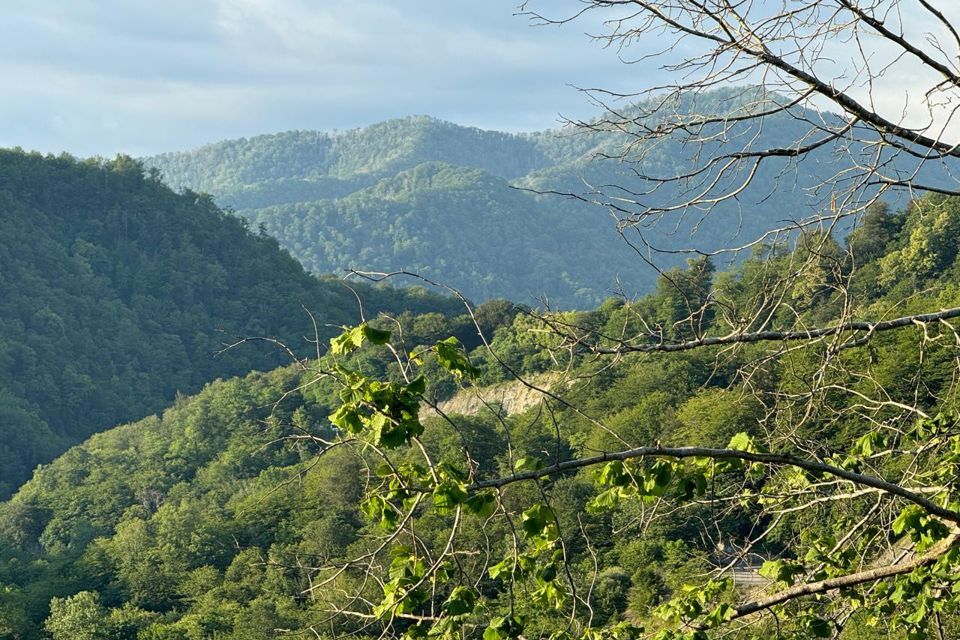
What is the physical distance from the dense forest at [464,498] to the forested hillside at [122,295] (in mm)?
21322

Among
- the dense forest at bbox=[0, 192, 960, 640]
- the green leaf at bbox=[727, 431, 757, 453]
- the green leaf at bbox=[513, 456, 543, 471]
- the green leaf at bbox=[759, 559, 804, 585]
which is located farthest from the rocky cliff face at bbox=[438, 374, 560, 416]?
the green leaf at bbox=[513, 456, 543, 471]

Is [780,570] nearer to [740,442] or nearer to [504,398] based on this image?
[740,442]

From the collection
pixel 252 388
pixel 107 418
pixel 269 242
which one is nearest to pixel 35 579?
pixel 252 388

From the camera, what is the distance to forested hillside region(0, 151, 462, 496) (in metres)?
85.7

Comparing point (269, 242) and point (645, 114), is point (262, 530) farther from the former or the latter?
point (269, 242)

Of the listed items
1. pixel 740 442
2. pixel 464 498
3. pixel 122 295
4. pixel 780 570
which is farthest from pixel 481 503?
pixel 122 295

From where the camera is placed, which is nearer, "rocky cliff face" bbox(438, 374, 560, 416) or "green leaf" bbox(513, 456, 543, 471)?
"green leaf" bbox(513, 456, 543, 471)

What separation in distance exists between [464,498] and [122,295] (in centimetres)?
10084

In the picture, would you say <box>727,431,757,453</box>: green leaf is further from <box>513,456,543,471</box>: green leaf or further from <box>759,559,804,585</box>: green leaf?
<box>513,456,543,471</box>: green leaf

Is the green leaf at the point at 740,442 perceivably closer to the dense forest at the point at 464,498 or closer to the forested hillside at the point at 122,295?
the dense forest at the point at 464,498

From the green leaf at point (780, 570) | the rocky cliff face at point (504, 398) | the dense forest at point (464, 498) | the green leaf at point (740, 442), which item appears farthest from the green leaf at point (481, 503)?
the rocky cliff face at point (504, 398)

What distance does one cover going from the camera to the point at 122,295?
100625mm

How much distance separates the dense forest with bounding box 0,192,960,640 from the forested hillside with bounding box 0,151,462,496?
21.3m

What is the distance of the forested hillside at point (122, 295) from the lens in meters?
85.7
